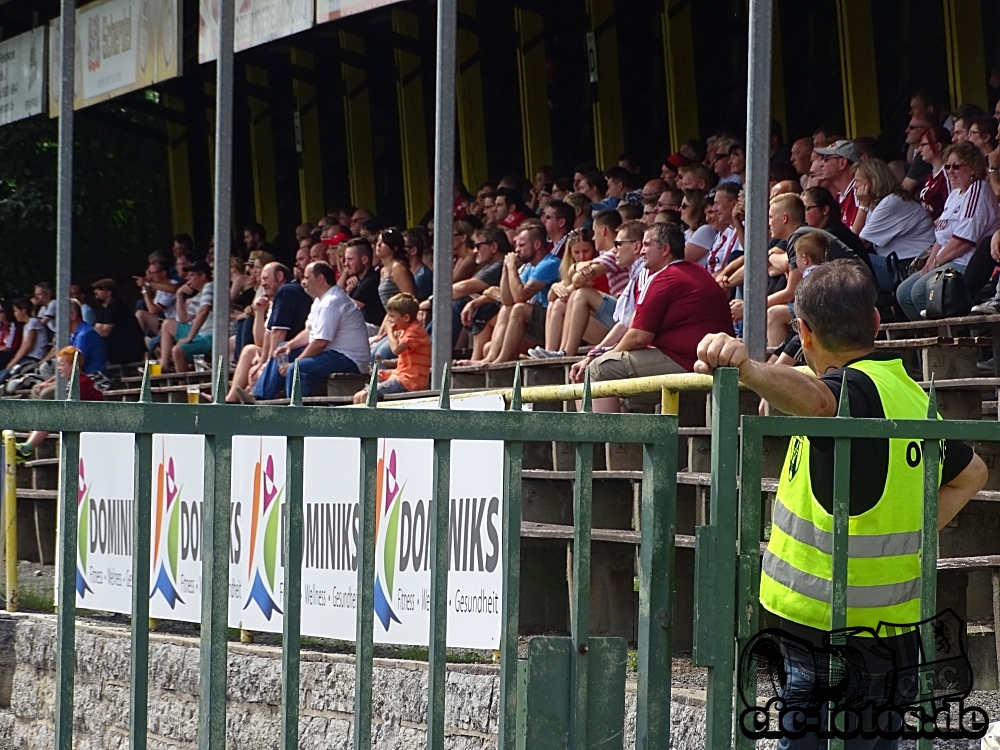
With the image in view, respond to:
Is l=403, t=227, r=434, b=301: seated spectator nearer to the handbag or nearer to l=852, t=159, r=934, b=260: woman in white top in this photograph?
l=852, t=159, r=934, b=260: woman in white top

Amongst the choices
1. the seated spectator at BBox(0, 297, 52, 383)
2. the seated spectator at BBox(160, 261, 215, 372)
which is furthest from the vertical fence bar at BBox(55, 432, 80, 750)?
the seated spectator at BBox(0, 297, 52, 383)

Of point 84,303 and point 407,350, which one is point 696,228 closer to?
point 407,350

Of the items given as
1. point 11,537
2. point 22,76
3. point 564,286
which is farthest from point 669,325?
point 22,76

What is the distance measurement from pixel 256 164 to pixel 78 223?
2966mm

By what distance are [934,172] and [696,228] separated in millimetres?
1713

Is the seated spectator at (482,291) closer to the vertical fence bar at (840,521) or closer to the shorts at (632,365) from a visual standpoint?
the shorts at (632,365)

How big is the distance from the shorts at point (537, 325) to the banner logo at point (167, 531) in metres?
3.47

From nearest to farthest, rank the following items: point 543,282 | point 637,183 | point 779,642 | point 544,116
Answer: point 779,642, point 543,282, point 637,183, point 544,116

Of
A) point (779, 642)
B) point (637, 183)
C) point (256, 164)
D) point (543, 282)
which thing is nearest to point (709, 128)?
point (637, 183)

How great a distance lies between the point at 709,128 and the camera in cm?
1703

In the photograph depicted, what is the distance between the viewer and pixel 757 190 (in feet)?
20.3

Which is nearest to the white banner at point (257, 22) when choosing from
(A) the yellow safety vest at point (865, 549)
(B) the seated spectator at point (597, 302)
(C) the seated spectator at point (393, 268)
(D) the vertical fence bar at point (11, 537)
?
(C) the seated spectator at point (393, 268)

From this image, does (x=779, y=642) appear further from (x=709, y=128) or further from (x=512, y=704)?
(x=709, y=128)

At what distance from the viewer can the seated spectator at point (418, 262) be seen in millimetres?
12305
